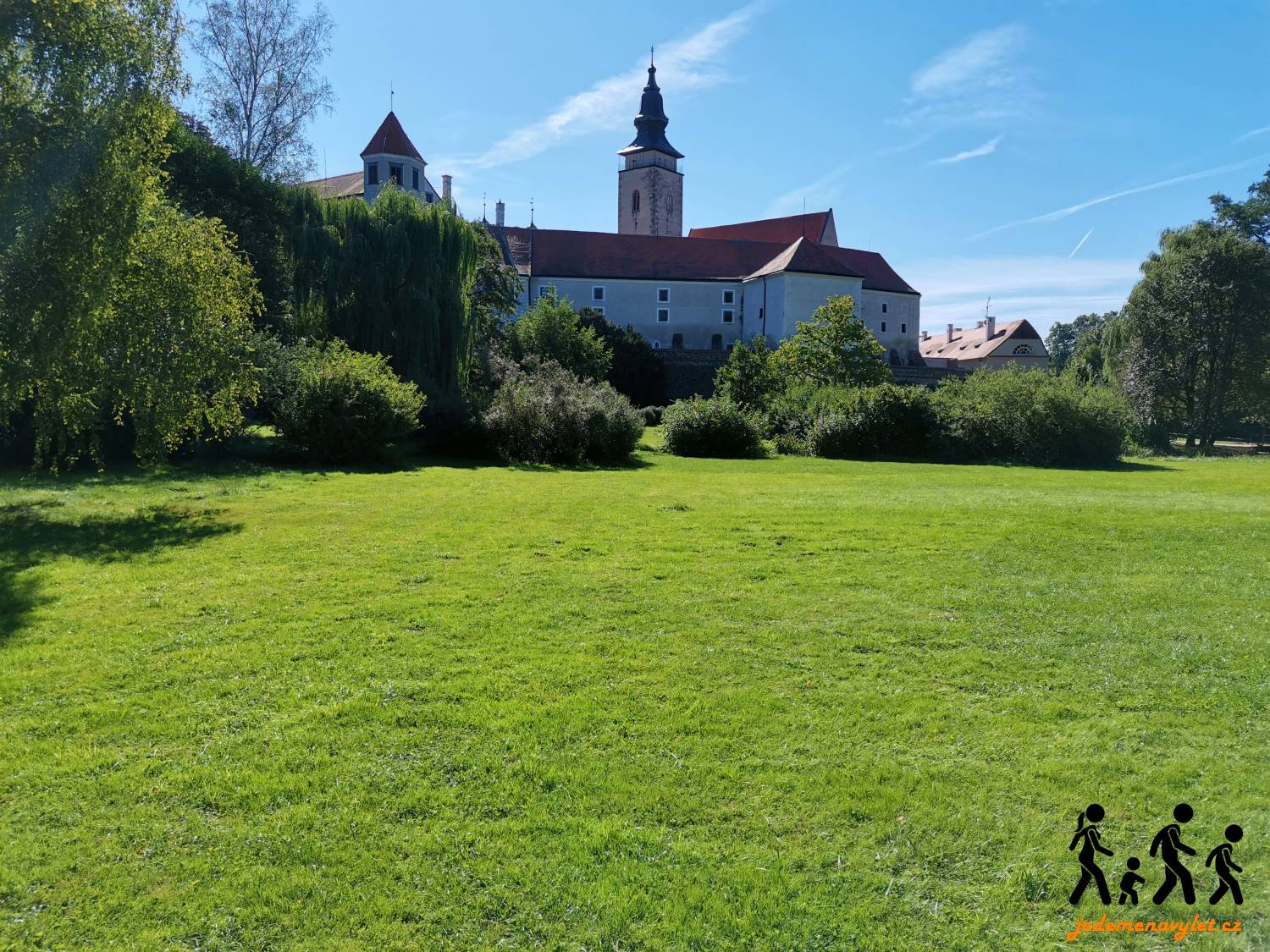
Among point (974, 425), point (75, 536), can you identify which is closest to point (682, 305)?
point (974, 425)

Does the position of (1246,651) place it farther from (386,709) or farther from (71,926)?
(71,926)

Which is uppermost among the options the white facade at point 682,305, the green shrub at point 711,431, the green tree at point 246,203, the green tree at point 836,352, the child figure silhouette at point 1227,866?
the white facade at point 682,305

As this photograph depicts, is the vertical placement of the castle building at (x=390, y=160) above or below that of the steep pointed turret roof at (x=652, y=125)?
below

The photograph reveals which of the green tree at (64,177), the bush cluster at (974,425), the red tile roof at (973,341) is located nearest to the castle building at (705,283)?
the red tile roof at (973,341)

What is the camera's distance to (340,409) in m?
19.2

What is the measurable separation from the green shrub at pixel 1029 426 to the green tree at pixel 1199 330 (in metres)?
17.4

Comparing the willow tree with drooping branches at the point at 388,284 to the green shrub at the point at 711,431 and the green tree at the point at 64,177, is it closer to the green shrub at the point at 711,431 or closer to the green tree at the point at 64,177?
the green shrub at the point at 711,431

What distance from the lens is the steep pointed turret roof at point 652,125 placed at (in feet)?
261

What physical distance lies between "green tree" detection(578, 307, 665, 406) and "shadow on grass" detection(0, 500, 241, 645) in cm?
4167

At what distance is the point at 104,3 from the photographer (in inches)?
416

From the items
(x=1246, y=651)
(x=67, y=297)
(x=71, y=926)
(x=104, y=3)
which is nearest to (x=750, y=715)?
(x=71, y=926)

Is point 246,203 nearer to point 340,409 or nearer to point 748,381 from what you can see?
point 340,409

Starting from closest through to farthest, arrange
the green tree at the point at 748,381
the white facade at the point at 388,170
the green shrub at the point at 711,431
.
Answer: the green shrub at the point at 711,431
the green tree at the point at 748,381
the white facade at the point at 388,170

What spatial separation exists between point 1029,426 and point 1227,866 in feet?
93.0
